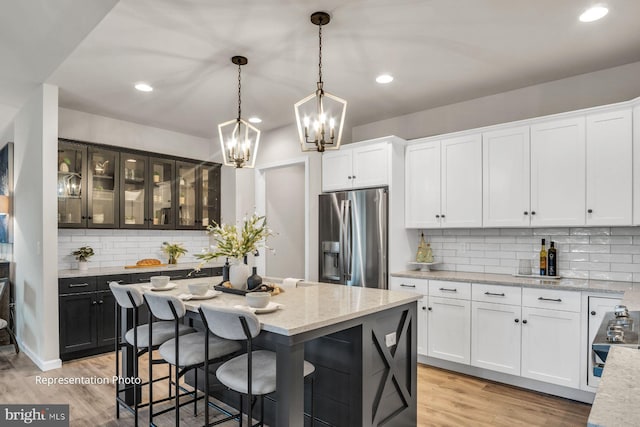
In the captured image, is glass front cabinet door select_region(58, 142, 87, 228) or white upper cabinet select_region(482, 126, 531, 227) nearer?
white upper cabinet select_region(482, 126, 531, 227)

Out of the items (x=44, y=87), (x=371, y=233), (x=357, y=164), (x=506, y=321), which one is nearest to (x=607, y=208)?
(x=506, y=321)

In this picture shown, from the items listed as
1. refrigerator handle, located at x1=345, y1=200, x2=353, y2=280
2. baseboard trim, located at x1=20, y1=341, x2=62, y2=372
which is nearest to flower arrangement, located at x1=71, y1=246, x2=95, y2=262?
baseboard trim, located at x1=20, y1=341, x2=62, y2=372

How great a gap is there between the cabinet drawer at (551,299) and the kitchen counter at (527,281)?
46 millimetres

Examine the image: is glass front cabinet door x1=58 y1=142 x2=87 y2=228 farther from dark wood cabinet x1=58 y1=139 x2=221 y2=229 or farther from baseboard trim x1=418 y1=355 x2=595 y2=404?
baseboard trim x1=418 y1=355 x2=595 y2=404

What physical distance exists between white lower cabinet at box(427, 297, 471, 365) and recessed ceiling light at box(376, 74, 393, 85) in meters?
2.10

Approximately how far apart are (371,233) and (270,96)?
70.2 inches

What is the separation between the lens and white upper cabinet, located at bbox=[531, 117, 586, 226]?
3273 mm

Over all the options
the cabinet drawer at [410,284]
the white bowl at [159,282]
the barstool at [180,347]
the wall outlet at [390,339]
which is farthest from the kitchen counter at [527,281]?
the white bowl at [159,282]

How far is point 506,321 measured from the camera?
11.1ft

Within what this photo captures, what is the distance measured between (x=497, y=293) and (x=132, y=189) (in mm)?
4274

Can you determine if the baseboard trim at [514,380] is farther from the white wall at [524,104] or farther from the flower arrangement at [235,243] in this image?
the white wall at [524,104]

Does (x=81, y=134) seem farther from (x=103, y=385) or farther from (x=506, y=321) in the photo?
(x=506, y=321)

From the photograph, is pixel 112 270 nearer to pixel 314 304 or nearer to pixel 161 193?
pixel 161 193

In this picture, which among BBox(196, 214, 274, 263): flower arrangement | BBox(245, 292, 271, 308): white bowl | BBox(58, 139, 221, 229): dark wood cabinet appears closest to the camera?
BBox(245, 292, 271, 308): white bowl
